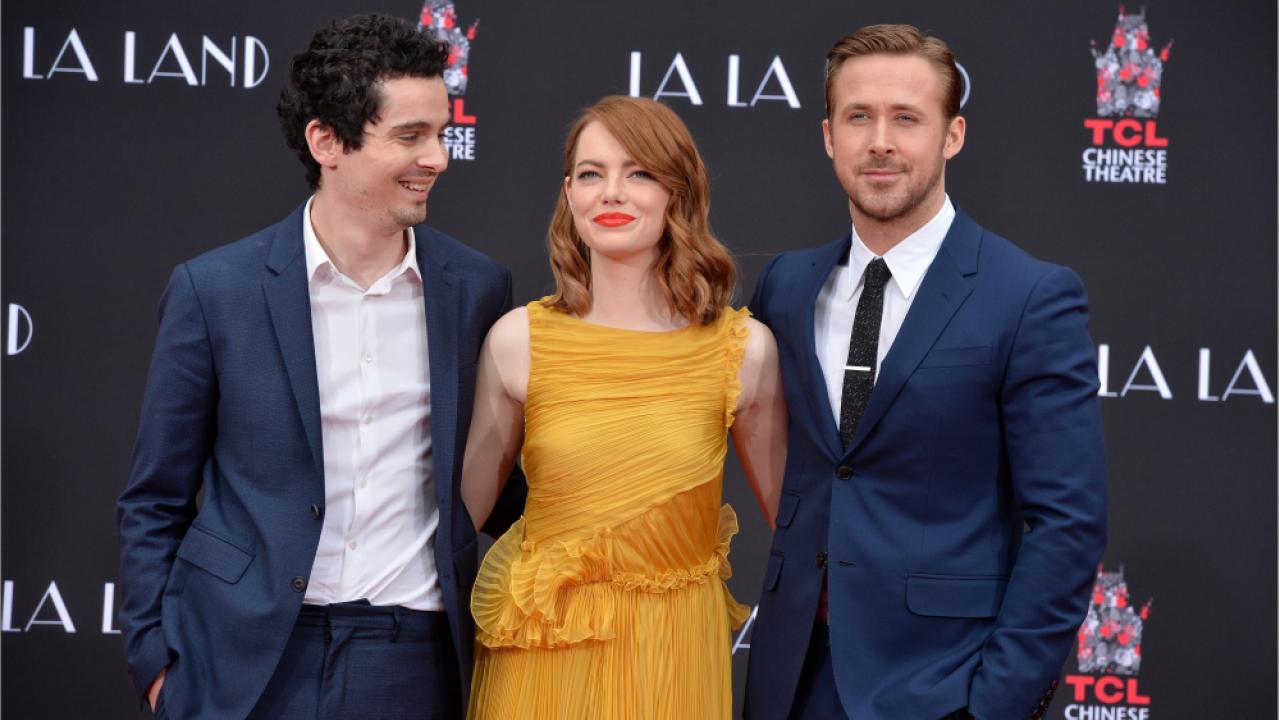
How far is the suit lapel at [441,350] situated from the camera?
249 cm

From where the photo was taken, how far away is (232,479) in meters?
2.46

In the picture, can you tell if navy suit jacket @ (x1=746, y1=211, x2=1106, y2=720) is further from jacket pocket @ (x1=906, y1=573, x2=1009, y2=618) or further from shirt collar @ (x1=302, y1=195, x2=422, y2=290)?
shirt collar @ (x1=302, y1=195, x2=422, y2=290)

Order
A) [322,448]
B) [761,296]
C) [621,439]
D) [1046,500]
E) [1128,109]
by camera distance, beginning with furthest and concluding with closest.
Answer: [1128,109]
[761,296]
[621,439]
[322,448]
[1046,500]

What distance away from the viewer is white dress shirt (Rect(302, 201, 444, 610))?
2461 mm

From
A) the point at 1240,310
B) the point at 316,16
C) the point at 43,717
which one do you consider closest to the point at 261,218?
the point at 316,16

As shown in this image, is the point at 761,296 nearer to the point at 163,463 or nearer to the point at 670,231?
the point at 670,231

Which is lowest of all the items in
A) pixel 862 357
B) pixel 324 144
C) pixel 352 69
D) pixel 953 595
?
pixel 953 595

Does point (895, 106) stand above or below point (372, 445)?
above

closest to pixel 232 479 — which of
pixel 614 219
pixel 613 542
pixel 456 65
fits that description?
pixel 613 542

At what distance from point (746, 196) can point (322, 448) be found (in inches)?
79.2

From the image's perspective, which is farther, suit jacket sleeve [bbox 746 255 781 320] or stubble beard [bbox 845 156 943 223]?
suit jacket sleeve [bbox 746 255 781 320]

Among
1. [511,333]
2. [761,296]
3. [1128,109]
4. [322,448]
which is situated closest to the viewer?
[322,448]

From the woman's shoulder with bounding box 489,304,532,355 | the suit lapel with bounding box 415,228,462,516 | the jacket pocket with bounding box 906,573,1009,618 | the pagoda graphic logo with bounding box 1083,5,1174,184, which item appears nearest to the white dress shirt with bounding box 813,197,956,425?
the jacket pocket with bounding box 906,573,1009,618

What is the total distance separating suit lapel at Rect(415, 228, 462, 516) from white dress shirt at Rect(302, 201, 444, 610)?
0.12 feet
